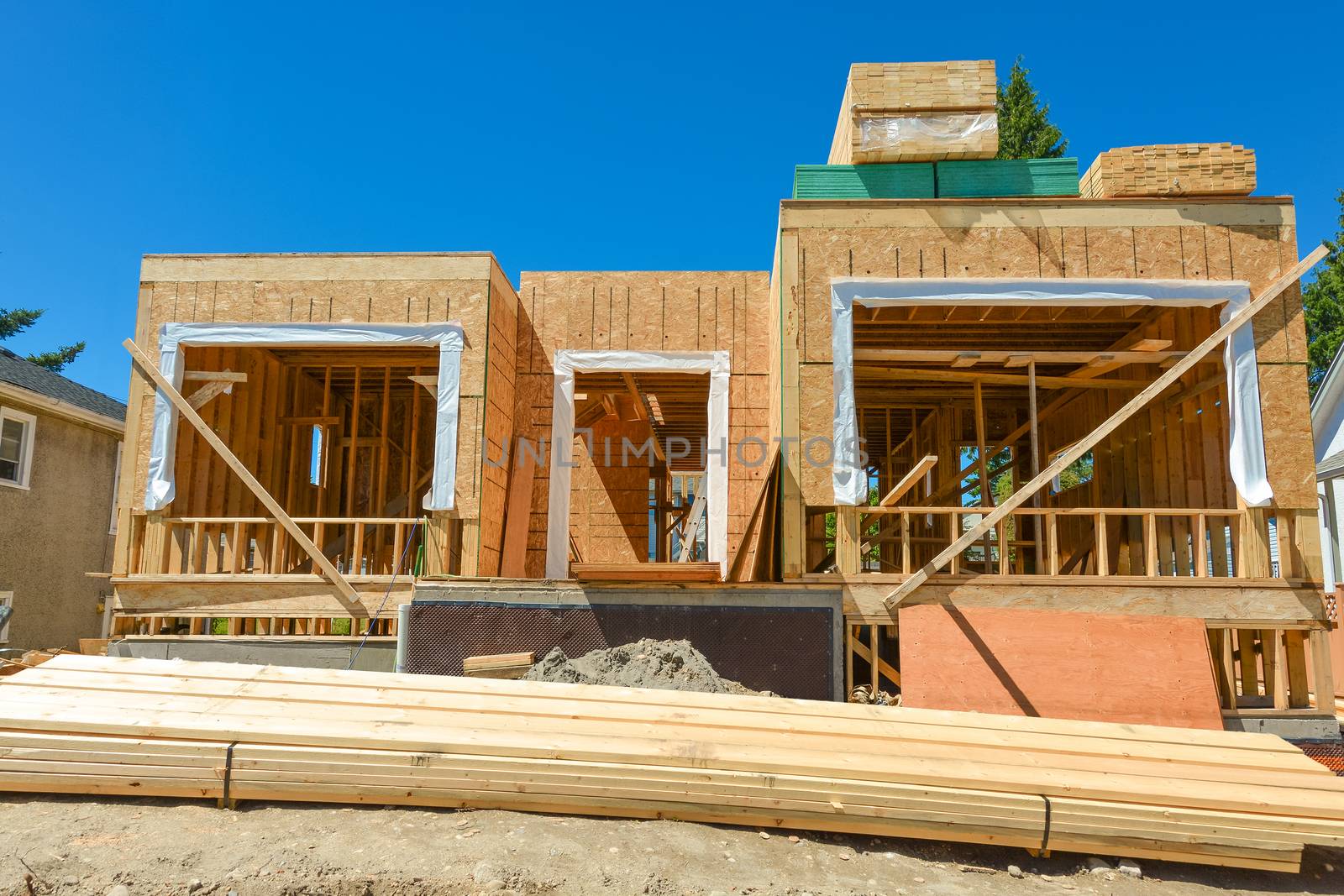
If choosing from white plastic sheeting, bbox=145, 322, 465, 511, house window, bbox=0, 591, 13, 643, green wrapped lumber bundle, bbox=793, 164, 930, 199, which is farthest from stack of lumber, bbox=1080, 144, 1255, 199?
house window, bbox=0, 591, 13, 643

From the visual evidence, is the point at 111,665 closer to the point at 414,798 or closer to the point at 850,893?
the point at 414,798

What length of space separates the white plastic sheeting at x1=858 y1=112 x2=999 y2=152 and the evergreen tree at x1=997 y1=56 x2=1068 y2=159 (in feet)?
69.5

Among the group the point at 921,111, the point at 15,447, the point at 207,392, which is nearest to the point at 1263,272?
the point at 921,111

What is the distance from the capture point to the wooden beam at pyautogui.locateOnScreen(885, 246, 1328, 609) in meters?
9.02

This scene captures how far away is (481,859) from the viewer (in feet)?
16.0

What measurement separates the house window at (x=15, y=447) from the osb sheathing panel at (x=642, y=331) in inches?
388

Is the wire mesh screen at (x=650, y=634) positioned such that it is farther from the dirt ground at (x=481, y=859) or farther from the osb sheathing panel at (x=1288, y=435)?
the osb sheathing panel at (x=1288, y=435)

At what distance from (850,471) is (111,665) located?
6.87 m

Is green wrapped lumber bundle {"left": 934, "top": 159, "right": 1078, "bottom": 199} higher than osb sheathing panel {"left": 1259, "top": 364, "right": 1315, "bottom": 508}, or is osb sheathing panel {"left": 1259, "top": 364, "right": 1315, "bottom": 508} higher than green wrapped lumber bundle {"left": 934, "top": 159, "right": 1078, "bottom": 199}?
green wrapped lumber bundle {"left": 934, "top": 159, "right": 1078, "bottom": 199}

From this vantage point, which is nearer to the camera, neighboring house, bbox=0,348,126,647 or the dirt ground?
the dirt ground

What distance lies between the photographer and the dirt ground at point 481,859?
4.64 meters

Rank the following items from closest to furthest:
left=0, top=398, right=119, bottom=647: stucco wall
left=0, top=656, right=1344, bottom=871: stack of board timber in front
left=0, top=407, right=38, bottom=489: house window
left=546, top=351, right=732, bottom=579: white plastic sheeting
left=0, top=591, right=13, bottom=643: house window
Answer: left=0, top=656, right=1344, bottom=871: stack of board timber in front → left=546, top=351, right=732, bottom=579: white plastic sheeting → left=0, top=591, right=13, bottom=643: house window → left=0, top=407, right=38, bottom=489: house window → left=0, top=398, right=119, bottom=647: stucco wall

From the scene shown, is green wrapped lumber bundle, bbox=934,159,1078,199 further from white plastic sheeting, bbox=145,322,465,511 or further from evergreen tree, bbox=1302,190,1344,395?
evergreen tree, bbox=1302,190,1344,395

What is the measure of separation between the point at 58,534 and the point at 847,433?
15.5 meters
